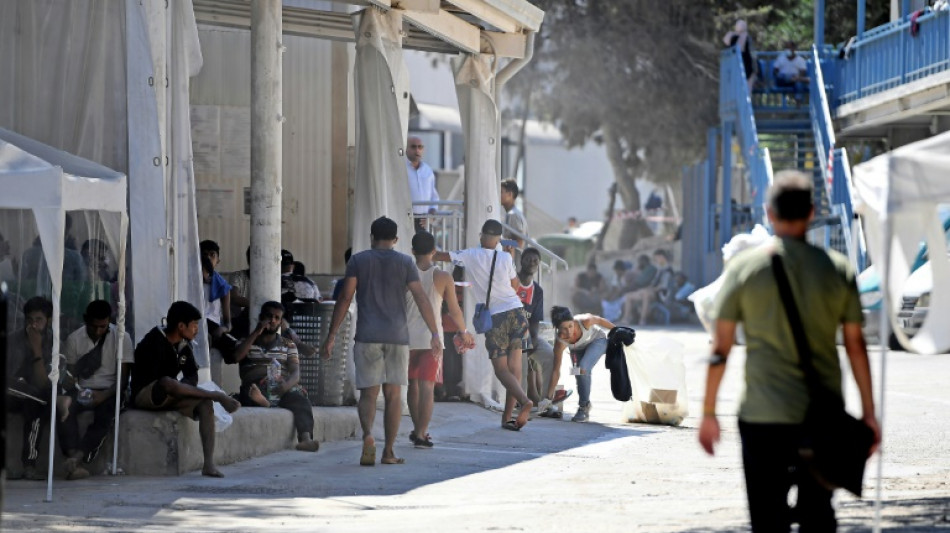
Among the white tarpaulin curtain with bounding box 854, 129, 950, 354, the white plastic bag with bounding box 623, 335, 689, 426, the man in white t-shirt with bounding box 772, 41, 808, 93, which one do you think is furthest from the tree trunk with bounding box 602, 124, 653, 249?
the white tarpaulin curtain with bounding box 854, 129, 950, 354

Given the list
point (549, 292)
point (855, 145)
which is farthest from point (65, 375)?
point (855, 145)

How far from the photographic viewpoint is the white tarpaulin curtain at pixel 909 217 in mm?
7984

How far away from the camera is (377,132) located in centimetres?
1470

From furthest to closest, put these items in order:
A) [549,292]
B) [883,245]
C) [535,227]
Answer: [535,227] → [549,292] → [883,245]

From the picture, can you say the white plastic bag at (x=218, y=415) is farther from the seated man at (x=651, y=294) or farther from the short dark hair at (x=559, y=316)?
the seated man at (x=651, y=294)

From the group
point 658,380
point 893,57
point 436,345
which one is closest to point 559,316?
point 658,380

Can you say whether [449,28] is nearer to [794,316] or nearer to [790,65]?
[794,316]

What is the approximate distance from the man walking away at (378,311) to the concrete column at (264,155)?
141cm

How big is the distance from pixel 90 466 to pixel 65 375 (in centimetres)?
61

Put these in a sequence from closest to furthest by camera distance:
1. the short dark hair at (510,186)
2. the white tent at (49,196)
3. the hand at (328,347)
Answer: the white tent at (49,196)
the hand at (328,347)
the short dark hair at (510,186)

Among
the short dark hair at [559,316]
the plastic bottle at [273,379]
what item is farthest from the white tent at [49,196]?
the short dark hair at [559,316]

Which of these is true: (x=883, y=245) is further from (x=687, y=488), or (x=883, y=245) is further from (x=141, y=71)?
(x=141, y=71)

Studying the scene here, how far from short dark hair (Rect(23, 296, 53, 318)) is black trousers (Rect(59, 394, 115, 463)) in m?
0.60

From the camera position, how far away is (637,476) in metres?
11.6
